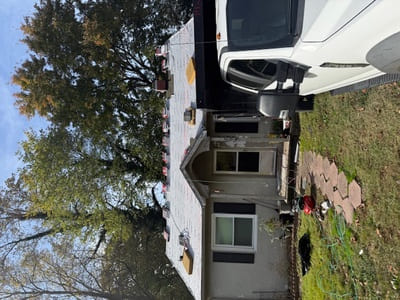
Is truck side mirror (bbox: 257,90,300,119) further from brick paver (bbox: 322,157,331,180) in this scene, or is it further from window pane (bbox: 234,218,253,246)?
window pane (bbox: 234,218,253,246)

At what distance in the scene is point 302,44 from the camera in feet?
16.6

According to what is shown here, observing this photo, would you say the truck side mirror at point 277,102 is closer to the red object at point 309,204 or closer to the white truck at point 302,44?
the white truck at point 302,44

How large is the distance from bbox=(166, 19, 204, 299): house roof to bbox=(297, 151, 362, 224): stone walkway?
359 centimetres

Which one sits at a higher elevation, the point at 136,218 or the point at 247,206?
the point at 247,206

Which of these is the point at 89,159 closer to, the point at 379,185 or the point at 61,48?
the point at 61,48

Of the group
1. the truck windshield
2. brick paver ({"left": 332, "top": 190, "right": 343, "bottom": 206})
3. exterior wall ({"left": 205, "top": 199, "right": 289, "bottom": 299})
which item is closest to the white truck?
the truck windshield

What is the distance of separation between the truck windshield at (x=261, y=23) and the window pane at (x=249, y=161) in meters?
6.37

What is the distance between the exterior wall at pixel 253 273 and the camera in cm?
1177

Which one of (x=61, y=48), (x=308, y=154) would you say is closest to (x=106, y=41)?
A: (x=61, y=48)

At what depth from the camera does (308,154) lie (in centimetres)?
980

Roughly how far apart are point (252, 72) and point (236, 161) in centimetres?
594

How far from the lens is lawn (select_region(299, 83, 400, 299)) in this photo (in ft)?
18.1

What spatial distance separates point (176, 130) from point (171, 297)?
15.4m

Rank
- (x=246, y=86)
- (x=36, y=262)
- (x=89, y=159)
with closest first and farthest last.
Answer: (x=246, y=86) → (x=89, y=159) → (x=36, y=262)
